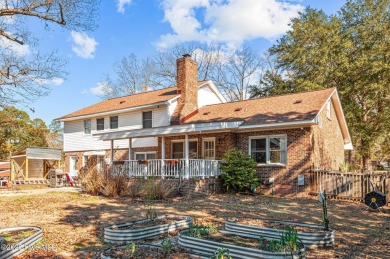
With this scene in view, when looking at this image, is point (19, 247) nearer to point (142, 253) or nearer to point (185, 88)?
point (142, 253)

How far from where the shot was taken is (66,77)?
1298cm

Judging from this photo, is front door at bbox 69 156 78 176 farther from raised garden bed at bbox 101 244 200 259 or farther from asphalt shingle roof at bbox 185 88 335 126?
raised garden bed at bbox 101 244 200 259

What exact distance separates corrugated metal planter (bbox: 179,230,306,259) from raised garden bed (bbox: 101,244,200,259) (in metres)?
0.24

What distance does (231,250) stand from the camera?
4.59 metres

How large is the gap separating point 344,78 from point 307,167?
14642 mm

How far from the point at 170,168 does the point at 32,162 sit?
46.4ft

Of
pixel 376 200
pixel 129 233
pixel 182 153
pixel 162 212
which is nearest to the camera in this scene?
pixel 129 233

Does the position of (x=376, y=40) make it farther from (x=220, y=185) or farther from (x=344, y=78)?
(x=220, y=185)

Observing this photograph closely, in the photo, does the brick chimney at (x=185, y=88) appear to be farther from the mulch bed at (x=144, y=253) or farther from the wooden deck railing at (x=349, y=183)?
the mulch bed at (x=144, y=253)

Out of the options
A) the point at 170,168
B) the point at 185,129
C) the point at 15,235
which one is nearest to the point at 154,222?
the point at 15,235

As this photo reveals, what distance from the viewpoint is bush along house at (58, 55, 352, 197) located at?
1462 cm

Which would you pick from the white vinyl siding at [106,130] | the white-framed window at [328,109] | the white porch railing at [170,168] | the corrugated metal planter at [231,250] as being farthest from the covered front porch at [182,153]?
the corrugated metal planter at [231,250]

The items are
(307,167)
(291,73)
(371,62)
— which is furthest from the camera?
(291,73)

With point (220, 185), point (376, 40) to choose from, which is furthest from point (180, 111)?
point (376, 40)
